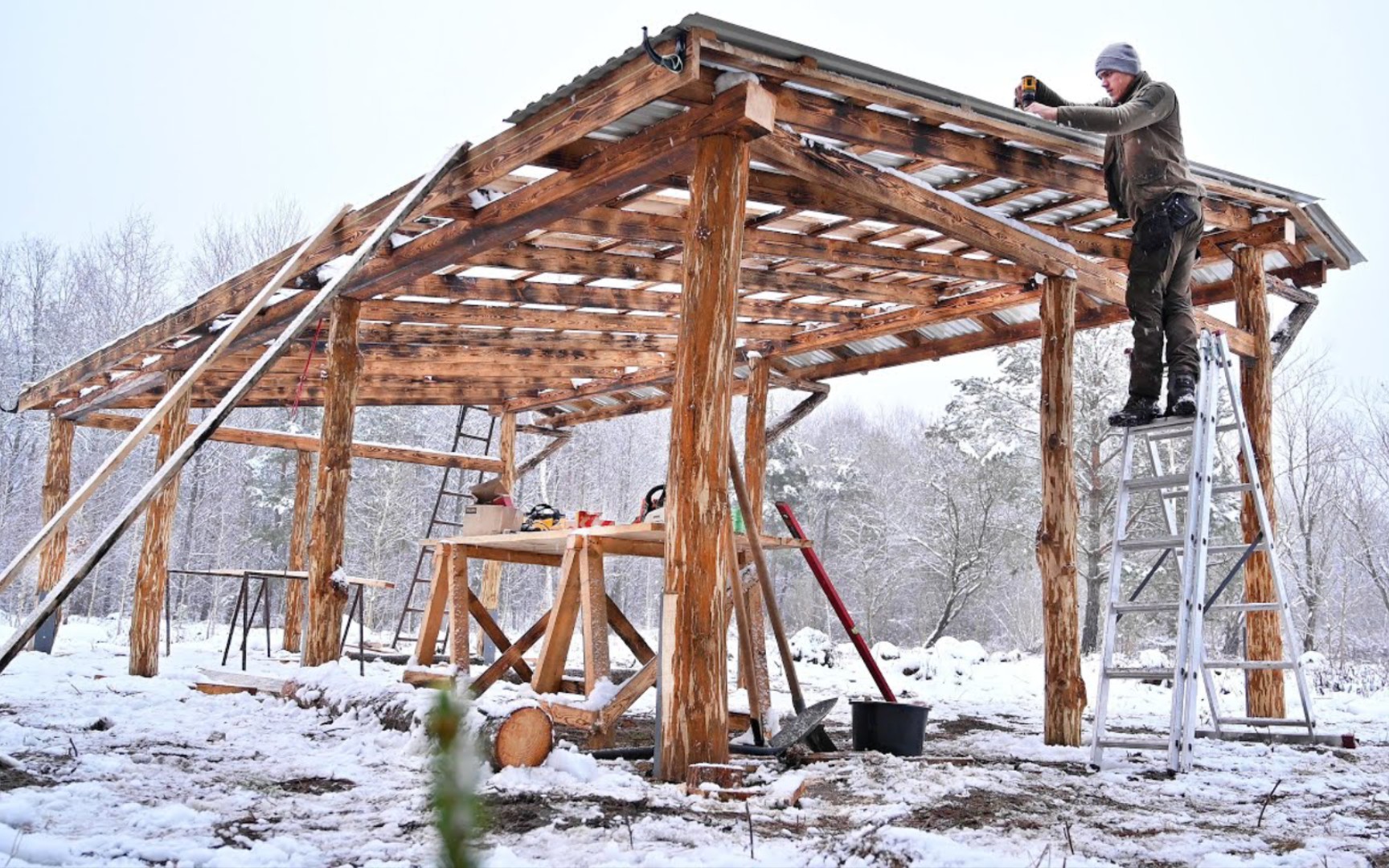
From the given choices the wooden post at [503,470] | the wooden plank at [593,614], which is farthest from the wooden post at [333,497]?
the wooden post at [503,470]

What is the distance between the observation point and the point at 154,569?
944 cm

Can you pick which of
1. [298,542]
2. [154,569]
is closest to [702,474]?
[154,569]

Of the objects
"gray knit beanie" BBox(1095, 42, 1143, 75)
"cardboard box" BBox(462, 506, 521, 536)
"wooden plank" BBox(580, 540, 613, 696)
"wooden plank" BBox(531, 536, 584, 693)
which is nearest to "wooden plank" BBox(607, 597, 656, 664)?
"wooden plank" BBox(531, 536, 584, 693)

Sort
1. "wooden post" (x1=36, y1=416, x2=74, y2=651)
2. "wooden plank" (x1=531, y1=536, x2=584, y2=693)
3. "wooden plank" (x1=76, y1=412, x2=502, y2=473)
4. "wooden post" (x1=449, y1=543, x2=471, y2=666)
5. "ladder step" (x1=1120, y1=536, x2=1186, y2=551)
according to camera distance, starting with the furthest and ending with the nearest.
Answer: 1. "wooden plank" (x1=76, y1=412, x2=502, y2=473)
2. "wooden post" (x1=36, y1=416, x2=74, y2=651)
3. "wooden post" (x1=449, y1=543, x2=471, y2=666)
4. "wooden plank" (x1=531, y1=536, x2=584, y2=693)
5. "ladder step" (x1=1120, y1=536, x2=1186, y2=551)

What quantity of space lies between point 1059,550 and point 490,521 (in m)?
3.85

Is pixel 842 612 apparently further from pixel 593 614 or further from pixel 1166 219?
pixel 1166 219

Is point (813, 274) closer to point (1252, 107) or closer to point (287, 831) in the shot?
point (287, 831)

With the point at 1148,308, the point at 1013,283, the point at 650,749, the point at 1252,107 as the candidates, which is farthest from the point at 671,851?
the point at 1252,107

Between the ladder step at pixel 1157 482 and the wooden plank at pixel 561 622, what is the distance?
122 inches

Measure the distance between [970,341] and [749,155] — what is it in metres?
5.34

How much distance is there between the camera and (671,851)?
3.32 m

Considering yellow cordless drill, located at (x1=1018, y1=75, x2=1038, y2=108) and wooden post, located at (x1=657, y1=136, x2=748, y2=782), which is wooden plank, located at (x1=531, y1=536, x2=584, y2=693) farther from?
yellow cordless drill, located at (x1=1018, y1=75, x2=1038, y2=108)

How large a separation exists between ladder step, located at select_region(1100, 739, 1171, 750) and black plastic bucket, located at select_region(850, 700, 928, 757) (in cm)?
102

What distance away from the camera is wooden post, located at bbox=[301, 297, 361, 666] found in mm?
7918
